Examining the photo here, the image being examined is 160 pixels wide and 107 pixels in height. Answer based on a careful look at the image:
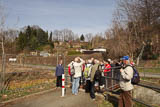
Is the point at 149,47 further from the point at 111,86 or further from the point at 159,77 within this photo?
the point at 111,86

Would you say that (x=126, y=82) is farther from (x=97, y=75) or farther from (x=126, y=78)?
(x=97, y=75)

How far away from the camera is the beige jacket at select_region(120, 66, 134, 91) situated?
434 centimetres

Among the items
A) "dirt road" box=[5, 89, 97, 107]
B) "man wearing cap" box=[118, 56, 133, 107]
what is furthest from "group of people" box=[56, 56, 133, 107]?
"dirt road" box=[5, 89, 97, 107]

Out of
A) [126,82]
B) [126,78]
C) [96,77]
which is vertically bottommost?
[96,77]

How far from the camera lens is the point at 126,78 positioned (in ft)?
14.3

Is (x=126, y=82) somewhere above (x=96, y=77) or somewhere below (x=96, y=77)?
above

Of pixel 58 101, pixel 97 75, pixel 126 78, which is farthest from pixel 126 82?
pixel 58 101

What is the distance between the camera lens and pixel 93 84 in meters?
6.75

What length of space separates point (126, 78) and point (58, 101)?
11.7 feet

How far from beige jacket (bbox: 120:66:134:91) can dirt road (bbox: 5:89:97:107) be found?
6.54 ft

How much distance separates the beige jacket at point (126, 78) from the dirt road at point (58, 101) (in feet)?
6.54

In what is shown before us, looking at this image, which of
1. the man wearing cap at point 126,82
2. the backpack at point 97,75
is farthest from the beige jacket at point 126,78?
the backpack at point 97,75

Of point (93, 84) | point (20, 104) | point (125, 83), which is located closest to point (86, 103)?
point (93, 84)

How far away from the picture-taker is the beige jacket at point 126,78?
4.34m
